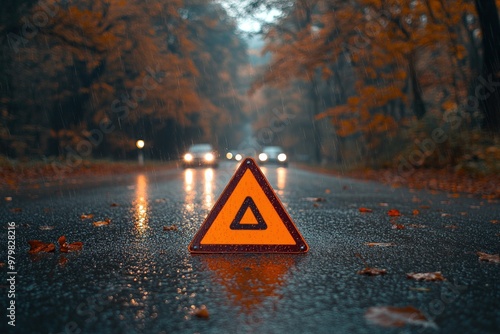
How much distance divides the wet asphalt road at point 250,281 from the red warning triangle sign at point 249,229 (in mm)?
120

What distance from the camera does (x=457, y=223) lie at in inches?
281

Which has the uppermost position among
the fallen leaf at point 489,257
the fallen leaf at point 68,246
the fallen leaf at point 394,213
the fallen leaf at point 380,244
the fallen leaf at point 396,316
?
the fallen leaf at point 68,246

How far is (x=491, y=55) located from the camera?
53.1 ft

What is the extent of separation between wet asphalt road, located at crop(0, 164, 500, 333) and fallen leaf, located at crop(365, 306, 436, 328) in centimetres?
7

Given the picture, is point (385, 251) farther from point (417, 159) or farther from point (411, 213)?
point (417, 159)

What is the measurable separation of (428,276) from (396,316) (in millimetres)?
1071

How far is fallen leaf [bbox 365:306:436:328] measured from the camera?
294cm

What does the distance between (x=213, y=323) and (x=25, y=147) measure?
984 inches

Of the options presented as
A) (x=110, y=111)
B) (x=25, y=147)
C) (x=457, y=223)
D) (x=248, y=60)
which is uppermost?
(x=248, y=60)

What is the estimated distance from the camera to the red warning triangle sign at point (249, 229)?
16.4 ft

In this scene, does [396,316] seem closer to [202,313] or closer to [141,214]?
[202,313]

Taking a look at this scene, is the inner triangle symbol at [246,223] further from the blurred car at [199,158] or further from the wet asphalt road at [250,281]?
the blurred car at [199,158]

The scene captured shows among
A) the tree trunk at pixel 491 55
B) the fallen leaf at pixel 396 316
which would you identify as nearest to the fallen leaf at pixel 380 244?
the fallen leaf at pixel 396 316

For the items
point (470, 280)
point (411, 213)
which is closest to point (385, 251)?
point (470, 280)
